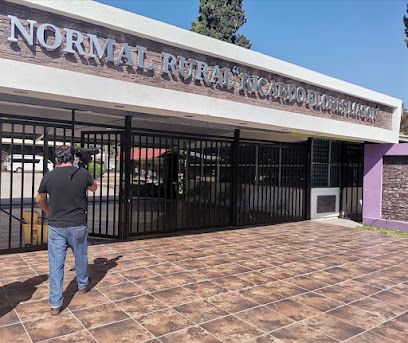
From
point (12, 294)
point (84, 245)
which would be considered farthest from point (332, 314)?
point (12, 294)

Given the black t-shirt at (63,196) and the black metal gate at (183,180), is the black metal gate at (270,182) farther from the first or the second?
the black t-shirt at (63,196)

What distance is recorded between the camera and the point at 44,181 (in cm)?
371

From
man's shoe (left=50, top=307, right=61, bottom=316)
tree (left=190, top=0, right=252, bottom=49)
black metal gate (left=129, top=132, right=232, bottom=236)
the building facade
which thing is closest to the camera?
man's shoe (left=50, top=307, right=61, bottom=316)

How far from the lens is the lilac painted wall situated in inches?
418

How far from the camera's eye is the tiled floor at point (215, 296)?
132 inches

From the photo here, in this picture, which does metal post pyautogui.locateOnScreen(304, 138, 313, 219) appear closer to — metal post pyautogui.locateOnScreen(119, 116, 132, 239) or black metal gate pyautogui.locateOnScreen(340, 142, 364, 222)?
black metal gate pyautogui.locateOnScreen(340, 142, 364, 222)

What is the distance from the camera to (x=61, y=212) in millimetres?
3697

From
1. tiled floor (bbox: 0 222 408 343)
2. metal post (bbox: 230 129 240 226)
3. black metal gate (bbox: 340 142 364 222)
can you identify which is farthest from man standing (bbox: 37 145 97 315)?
black metal gate (bbox: 340 142 364 222)

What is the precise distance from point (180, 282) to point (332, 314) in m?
1.96

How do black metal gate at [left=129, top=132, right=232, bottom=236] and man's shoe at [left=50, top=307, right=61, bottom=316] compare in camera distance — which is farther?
black metal gate at [left=129, top=132, right=232, bottom=236]

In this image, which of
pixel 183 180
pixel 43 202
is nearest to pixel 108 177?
pixel 183 180

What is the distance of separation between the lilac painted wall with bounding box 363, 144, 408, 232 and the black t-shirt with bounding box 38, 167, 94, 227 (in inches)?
381

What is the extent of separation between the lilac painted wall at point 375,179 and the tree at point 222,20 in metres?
18.0

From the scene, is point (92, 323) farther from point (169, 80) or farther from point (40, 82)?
point (169, 80)
